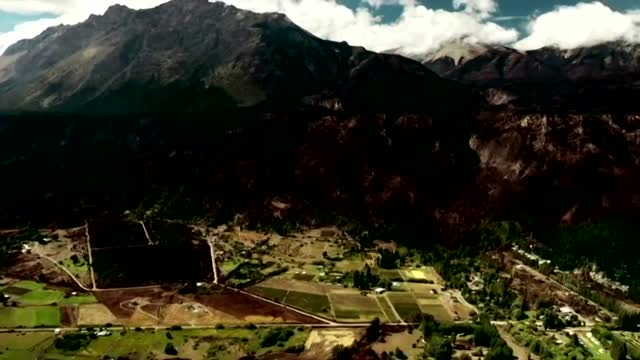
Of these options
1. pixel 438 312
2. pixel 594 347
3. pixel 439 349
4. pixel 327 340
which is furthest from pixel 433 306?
pixel 594 347

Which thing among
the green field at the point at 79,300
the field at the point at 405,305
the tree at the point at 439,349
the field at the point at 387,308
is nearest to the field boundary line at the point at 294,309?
the field at the point at 387,308

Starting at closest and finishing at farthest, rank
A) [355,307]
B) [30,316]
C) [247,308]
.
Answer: [30,316]
[247,308]
[355,307]

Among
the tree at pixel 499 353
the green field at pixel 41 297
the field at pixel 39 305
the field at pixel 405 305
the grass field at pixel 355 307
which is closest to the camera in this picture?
the tree at pixel 499 353

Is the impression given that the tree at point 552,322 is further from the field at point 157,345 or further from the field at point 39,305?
the field at point 39,305

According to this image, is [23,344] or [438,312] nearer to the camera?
[23,344]

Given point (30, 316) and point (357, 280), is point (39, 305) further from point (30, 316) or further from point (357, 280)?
point (357, 280)
